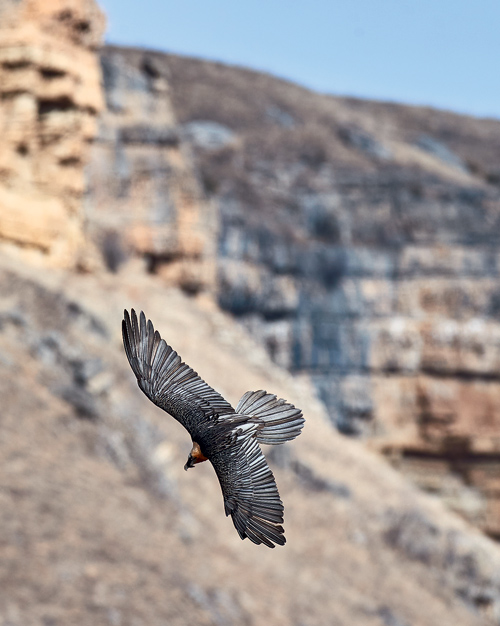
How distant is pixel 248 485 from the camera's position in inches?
147

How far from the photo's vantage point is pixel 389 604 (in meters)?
13.7

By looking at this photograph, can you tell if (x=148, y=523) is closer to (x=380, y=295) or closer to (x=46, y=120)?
(x=46, y=120)

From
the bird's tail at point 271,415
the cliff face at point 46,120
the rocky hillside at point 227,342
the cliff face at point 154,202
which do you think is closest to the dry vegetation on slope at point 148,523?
the rocky hillside at point 227,342

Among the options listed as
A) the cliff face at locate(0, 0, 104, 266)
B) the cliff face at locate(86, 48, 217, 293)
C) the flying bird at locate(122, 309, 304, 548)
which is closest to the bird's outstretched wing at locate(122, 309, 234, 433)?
the flying bird at locate(122, 309, 304, 548)

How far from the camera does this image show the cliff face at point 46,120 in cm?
1984

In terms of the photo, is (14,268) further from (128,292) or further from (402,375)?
(402,375)

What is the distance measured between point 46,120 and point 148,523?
1218 cm

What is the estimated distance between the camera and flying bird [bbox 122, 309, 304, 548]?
363 cm

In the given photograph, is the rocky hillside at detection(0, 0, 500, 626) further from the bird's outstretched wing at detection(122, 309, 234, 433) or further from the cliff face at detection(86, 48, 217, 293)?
the bird's outstretched wing at detection(122, 309, 234, 433)

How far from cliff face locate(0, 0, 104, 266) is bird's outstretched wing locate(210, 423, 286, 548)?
16.6 metres

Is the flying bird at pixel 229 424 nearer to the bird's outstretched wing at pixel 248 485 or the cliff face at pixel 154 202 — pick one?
the bird's outstretched wing at pixel 248 485

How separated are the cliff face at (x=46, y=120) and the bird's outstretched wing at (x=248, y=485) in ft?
54.5

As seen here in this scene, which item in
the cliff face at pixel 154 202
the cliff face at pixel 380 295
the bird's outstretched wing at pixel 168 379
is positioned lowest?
the cliff face at pixel 380 295

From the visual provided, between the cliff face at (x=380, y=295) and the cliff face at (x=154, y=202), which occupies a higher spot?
the cliff face at (x=154, y=202)
